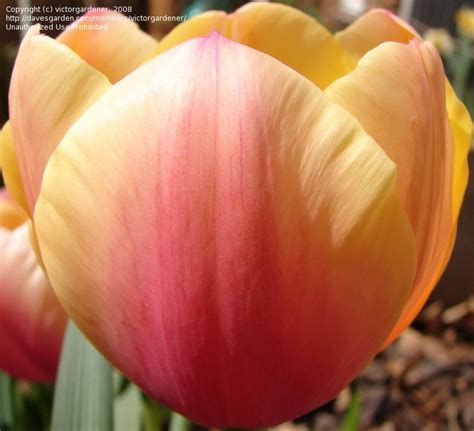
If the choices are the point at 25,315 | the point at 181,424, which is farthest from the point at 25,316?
the point at 181,424

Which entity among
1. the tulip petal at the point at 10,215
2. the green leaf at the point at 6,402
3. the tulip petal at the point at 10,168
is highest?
the tulip petal at the point at 10,168

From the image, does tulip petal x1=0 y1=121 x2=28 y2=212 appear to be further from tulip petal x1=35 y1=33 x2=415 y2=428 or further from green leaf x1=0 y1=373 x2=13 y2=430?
green leaf x1=0 y1=373 x2=13 y2=430

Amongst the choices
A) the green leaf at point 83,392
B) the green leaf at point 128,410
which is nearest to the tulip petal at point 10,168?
the green leaf at point 83,392

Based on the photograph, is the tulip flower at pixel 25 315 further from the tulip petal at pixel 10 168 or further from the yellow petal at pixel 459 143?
the yellow petal at pixel 459 143

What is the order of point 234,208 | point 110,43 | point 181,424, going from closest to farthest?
point 234,208 → point 110,43 → point 181,424

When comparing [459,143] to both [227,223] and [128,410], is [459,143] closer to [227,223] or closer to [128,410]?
[227,223]

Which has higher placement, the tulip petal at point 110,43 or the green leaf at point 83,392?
the tulip petal at point 110,43
